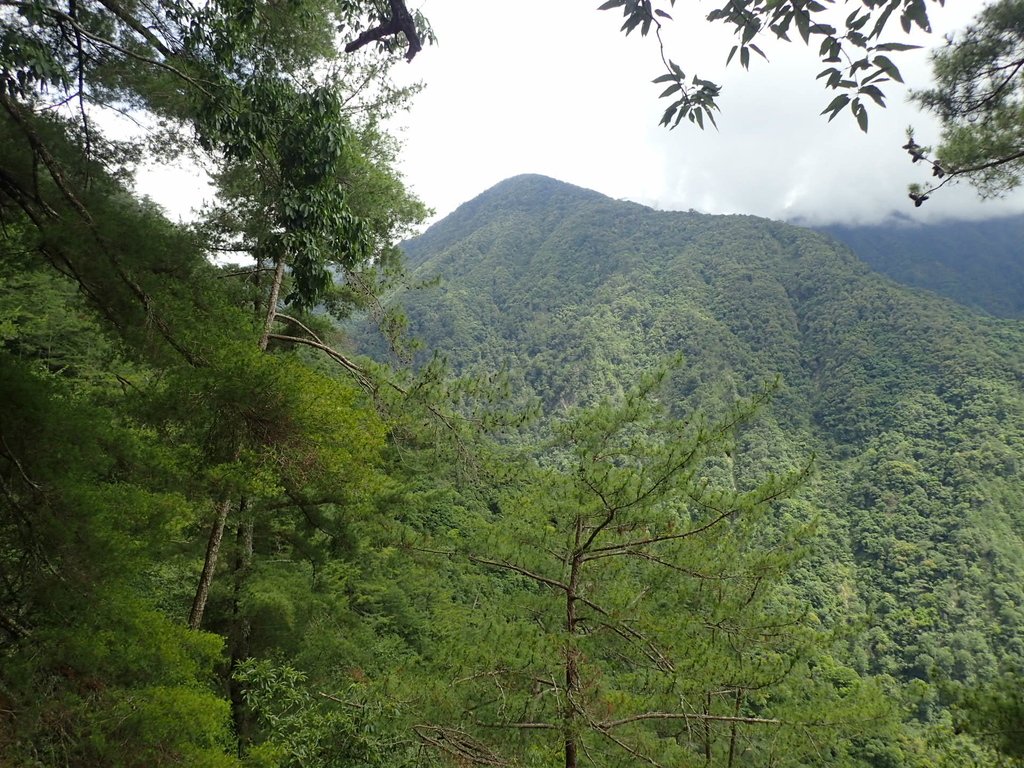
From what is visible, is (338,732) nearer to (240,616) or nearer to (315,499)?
(315,499)

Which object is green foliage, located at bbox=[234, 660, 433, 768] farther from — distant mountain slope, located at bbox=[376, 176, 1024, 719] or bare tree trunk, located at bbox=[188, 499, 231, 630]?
distant mountain slope, located at bbox=[376, 176, 1024, 719]

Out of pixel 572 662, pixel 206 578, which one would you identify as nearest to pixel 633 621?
pixel 572 662

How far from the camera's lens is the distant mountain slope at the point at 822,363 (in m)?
33.7

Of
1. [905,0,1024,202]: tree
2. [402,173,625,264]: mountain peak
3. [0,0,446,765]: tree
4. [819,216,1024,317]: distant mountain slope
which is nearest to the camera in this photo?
[0,0,446,765]: tree

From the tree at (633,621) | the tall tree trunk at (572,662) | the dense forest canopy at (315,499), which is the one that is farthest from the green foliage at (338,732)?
the tall tree trunk at (572,662)

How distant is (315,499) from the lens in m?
4.30

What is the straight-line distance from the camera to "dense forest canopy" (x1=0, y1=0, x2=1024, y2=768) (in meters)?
1.94

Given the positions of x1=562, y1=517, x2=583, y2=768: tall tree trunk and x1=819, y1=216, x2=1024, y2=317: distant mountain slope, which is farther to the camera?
x1=819, y1=216, x2=1024, y2=317: distant mountain slope

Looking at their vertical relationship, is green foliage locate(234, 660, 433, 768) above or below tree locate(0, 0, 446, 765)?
below

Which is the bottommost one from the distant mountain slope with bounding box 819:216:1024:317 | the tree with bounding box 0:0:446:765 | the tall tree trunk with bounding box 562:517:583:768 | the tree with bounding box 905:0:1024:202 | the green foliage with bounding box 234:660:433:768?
the green foliage with bounding box 234:660:433:768

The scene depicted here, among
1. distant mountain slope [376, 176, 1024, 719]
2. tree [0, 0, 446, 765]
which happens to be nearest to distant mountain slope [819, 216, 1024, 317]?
distant mountain slope [376, 176, 1024, 719]

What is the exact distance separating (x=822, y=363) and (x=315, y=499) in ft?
235

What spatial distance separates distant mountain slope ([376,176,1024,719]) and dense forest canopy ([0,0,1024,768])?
2.27 metres

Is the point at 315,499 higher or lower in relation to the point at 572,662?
higher
